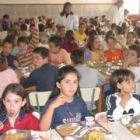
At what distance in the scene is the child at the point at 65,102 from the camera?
111 inches

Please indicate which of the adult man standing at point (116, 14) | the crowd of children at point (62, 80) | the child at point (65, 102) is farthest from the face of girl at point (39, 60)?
the adult man standing at point (116, 14)

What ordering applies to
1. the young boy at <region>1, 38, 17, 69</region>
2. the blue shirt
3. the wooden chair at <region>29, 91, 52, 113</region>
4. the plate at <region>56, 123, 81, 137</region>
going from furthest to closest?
the young boy at <region>1, 38, 17, 69</region> < the wooden chair at <region>29, 91, 52, 113</region> < the blue shirt < the plate at <region>56, 123, 81, 137</region>

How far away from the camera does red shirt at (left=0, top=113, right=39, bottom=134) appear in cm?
275

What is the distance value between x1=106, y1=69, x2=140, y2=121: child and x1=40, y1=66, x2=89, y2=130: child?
28 centimetres

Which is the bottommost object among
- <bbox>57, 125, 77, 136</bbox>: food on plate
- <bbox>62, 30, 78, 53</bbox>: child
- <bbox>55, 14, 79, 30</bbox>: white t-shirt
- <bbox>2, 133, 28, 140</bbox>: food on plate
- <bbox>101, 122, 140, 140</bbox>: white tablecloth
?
<bbox>101, 122, 140, 140</bbox>: white tablecloth

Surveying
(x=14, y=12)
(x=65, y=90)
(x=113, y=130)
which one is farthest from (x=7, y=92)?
(x=14, y=12)

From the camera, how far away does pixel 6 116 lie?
2766 millimetres

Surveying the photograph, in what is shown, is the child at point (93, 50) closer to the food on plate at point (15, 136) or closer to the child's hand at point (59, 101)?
the child's hand at point (59, 101)

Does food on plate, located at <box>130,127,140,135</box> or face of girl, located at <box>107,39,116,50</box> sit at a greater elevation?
face of girl, located at <box>107,39,116,50</box>

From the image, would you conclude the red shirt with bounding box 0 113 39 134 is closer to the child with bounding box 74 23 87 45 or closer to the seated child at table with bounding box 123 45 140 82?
the seated child at table with bounding box 123 45 140 82

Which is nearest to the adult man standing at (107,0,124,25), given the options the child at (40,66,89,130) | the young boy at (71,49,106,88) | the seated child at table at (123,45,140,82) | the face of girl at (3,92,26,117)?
the seated child at table at (123,45,140,82)

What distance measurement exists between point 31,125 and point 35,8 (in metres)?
9.04

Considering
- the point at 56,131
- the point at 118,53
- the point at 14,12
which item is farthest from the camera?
the point at 14,12

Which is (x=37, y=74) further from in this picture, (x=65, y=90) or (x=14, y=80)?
(x=65, y=90)
